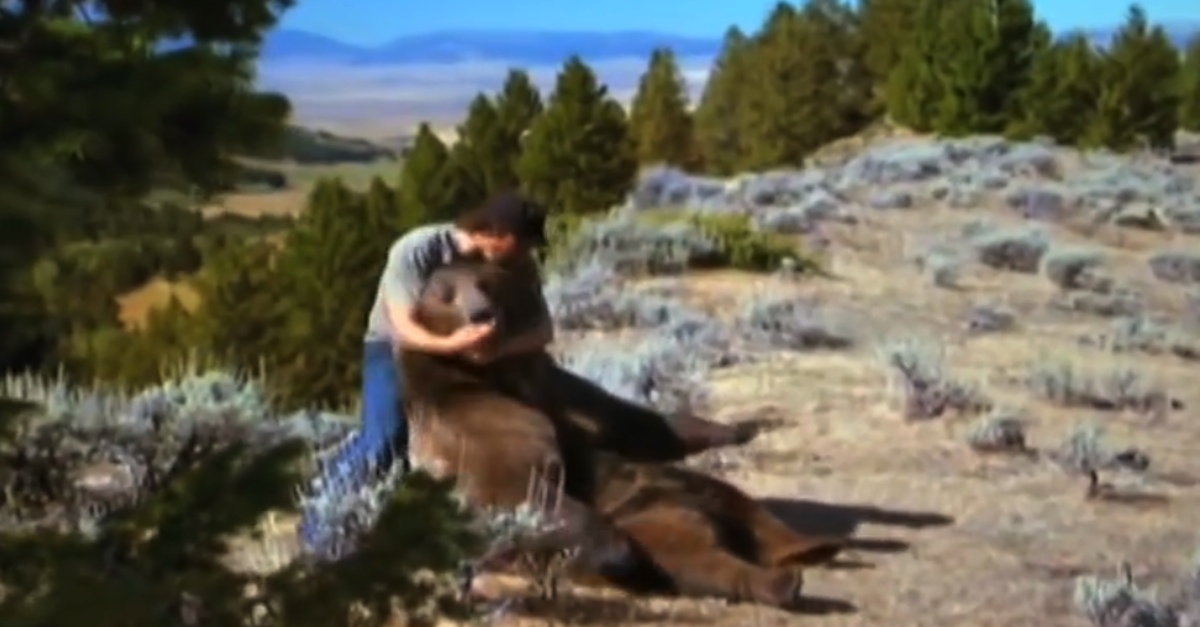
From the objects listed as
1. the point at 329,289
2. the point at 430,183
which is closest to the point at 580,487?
the point at 329,289

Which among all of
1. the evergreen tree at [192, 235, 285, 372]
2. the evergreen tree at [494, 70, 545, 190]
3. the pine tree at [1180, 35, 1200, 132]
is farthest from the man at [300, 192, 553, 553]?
the pine tree at [1180, 35, 1200, 132]

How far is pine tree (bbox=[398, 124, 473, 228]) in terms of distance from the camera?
106 feet

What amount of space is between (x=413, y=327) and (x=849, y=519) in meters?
2.35

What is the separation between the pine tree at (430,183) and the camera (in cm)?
3241

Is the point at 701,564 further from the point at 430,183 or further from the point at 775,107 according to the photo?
the point at 775,107

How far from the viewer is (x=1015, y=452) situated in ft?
35.8

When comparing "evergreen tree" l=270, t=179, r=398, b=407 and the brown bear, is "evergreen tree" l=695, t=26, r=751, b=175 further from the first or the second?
the brown bear

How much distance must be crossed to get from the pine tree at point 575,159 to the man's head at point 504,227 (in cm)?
2623

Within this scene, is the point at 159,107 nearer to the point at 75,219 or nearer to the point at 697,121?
the point at 75,219

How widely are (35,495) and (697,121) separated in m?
41.4

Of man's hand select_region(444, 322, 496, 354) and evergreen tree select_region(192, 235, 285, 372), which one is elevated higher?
man's hand select_region(444, 322, 496, 354)

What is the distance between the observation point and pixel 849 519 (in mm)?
9219

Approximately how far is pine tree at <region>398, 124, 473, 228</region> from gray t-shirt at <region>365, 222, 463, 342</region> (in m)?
23.2

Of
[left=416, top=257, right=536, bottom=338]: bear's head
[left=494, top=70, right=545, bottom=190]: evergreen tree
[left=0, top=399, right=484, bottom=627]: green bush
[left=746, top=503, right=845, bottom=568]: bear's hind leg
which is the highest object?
[left=0, top=399, right=484, bottom=627]: green bush
